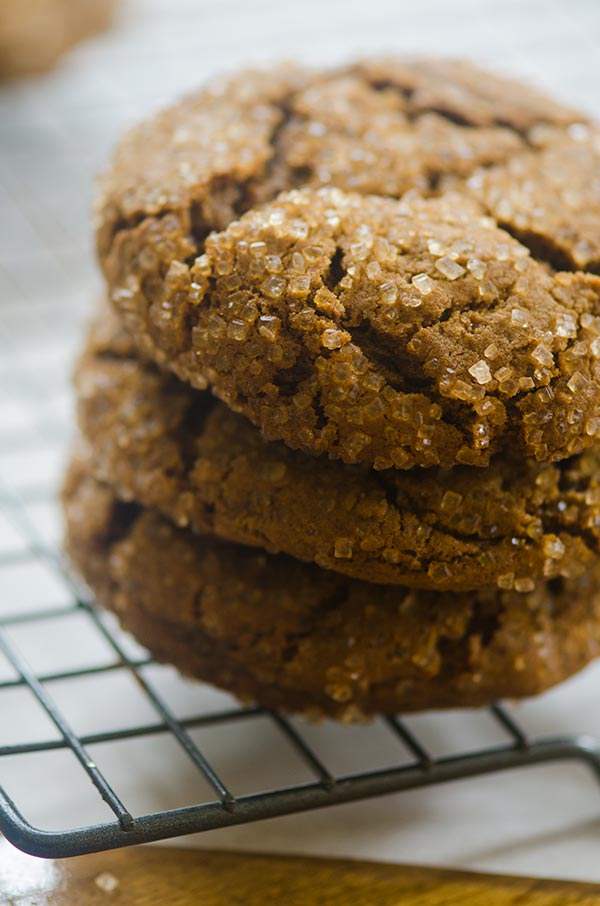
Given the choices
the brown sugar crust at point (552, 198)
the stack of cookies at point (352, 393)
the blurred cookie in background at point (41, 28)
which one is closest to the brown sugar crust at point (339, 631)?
the stack of cookies at point (352, 393)

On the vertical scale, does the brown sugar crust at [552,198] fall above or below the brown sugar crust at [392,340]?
above

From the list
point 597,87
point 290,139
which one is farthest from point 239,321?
point 597,87

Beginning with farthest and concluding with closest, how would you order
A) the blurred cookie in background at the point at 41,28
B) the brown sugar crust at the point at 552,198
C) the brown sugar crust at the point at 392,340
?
the blurred cookie in background at the point at 41,28 < the brown sugar crust at the point at 552,198 < the brown sugar crust at the point at 392,340

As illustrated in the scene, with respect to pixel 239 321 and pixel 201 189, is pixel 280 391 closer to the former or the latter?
pixel 239 321

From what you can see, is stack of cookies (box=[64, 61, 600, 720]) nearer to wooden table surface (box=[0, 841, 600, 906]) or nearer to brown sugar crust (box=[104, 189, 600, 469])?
brown sugar crust (box=[104, 189, 600, 469])

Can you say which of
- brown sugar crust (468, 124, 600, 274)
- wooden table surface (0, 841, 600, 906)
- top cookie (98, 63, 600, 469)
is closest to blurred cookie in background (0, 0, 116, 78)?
top cookie (98, 63, 600, 469)

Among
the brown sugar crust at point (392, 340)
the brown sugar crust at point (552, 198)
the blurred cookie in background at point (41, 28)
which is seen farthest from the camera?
the blurred cookie in background at point (41, 28)

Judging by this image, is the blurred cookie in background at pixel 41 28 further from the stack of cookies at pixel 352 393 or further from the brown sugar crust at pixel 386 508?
the brown sugar crust at pixel 386 508
